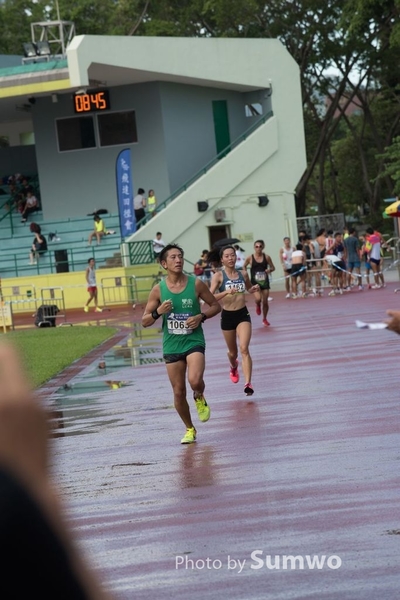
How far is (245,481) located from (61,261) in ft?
112

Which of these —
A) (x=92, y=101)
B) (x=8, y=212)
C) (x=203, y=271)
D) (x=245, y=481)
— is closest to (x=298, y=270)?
(x=203, y=271)

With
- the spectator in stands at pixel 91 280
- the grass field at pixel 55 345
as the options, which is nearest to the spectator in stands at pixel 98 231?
the spectator in stands at pixel 91 280

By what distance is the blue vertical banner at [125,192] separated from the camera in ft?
138

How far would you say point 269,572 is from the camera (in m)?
7.32

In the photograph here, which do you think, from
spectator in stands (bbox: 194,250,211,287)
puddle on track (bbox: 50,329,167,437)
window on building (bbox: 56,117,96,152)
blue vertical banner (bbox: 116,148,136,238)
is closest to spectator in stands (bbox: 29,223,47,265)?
blue vertical banner (bbox: 116,148,136,238)

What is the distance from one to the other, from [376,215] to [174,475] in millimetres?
56529

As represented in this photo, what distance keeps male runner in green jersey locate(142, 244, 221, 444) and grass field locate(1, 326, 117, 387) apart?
22.7 ft

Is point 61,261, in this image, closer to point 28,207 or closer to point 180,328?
point 28,207

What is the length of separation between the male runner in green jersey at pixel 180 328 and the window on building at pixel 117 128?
3683 centimetres

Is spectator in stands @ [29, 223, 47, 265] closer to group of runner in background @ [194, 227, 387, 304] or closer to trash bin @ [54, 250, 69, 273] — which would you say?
trash bin @ [54, 250, 69, 273]

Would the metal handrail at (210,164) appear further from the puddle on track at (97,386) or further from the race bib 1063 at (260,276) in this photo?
the race bib 1063 at (260,276)

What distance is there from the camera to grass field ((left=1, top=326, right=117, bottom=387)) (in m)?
22.0

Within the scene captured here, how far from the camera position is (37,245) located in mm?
45188

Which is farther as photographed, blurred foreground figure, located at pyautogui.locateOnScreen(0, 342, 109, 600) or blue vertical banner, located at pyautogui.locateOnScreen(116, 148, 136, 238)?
blue vertical banner, located at pyautogui.locateOnScreen(116, 148, 136, 238)
